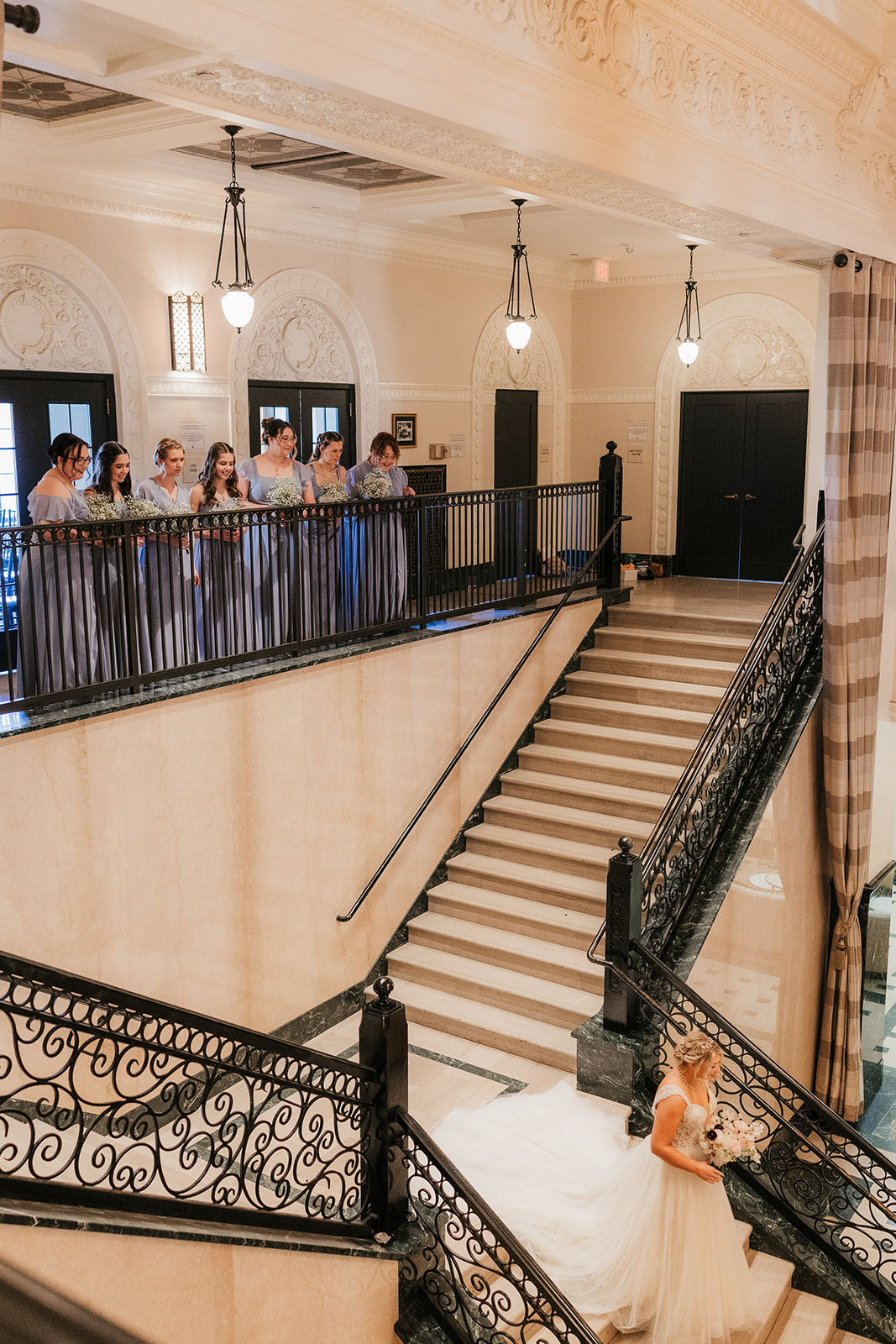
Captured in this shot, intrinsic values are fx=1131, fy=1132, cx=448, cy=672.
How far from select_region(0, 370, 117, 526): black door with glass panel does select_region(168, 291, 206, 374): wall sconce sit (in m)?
0.64

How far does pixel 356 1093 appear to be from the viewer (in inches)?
198

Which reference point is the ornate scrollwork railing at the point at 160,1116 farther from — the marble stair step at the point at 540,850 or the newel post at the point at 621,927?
the marble stair step at the point at 540,850

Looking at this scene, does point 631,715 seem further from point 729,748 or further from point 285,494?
point 285,494

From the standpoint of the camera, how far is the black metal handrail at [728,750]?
7.11m

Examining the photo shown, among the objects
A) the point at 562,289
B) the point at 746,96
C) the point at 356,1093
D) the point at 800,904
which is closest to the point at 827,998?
the point at 800,904

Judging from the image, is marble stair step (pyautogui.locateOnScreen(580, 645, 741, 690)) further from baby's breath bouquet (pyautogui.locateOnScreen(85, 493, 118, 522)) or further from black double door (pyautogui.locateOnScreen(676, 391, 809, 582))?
baby's breath bouquet (pyautogui.locateOnScreen(85, 493, 118, 522))

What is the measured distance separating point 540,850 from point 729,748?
5.44 feet

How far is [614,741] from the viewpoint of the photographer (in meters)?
9.25

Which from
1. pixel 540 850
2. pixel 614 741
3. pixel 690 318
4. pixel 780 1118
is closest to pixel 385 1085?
pixel 780 1118

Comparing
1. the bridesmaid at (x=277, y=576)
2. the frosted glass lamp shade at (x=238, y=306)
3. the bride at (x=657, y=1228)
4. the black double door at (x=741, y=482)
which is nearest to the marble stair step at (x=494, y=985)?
the bride at (x=657, y=1228)

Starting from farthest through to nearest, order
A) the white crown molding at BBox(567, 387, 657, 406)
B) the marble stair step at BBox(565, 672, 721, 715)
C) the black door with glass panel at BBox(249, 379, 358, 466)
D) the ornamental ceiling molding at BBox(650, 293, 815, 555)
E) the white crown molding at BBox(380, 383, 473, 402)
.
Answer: the white crown molding at BBox(567, 387, 657, 406)
the ornamental ceiling molding at BBox(650, 293, 815, 555)
the white crown molding at BBox(380, 383, 473, 402)
the black door with glass panel at BBox(249, 379, 358, 466)
the marble stair step at BBox(565, 672, 721, 715)

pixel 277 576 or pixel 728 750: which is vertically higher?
pixel 277 576

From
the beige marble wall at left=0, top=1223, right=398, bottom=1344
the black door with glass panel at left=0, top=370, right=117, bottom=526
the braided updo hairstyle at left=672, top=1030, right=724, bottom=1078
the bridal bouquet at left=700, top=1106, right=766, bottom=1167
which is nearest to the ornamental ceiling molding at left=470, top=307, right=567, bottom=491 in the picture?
the black door with glass panel at left=0, top=370, right=117, bottom=526

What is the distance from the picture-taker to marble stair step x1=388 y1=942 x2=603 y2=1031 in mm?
7449
